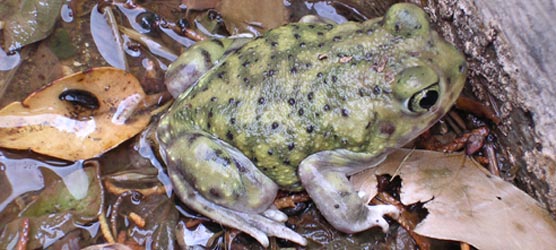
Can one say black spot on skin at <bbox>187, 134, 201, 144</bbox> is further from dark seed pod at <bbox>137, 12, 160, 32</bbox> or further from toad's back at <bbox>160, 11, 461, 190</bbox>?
dark seed pod at <bbox>137, 12, 160, 32</bbox>

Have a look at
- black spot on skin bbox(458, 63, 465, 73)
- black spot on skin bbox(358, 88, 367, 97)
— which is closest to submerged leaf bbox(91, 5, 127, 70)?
black spot on skin bbox(358, 88, 367, 97)

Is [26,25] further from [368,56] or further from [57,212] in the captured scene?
[368,56]

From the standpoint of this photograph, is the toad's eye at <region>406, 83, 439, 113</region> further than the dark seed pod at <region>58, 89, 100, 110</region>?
No

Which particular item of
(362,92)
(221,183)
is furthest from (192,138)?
(362,92)

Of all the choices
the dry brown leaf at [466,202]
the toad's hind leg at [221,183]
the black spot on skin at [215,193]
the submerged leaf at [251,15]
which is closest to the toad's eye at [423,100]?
the dry brown leaf at [466,202]

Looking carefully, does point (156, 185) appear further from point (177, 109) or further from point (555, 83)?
point (555, 83)

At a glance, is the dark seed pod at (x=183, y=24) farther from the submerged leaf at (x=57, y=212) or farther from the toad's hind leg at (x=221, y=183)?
the submerged leaf at (x=57, y=212)
